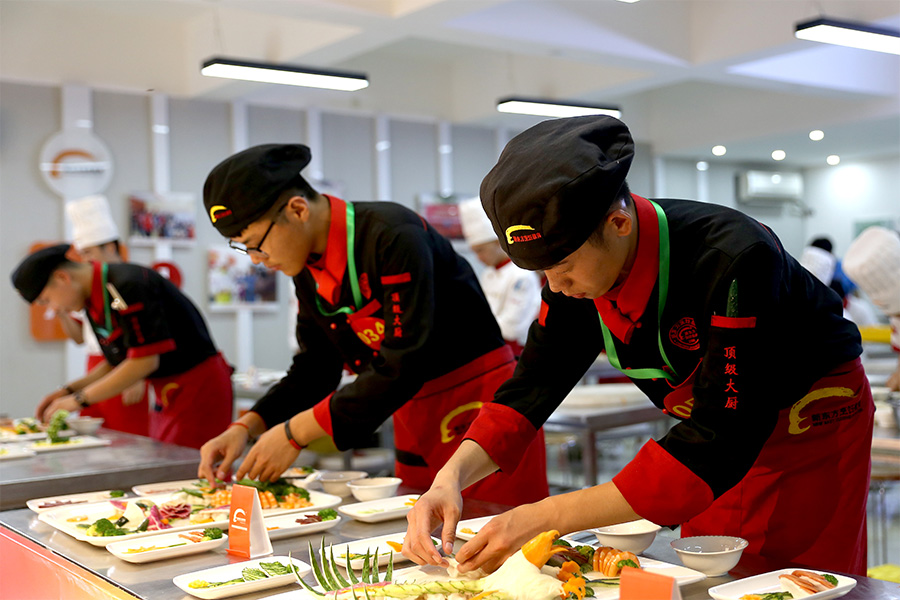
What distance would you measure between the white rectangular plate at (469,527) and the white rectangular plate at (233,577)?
11.3 inches

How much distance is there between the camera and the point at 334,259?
2.19 m

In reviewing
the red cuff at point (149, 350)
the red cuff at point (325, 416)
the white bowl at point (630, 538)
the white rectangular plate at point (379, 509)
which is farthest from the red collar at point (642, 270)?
the red cuff at point (149, 350)

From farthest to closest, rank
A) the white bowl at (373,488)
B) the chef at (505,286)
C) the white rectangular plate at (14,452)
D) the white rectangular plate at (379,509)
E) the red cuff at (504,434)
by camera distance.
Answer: the chef at (505,286) < the white rectangular plate at (14,452) < the white bowl at (373,488) < the white rectangular plate at (379,509) < the red cuff at (504,434)

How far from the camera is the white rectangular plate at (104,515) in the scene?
1.70 metres

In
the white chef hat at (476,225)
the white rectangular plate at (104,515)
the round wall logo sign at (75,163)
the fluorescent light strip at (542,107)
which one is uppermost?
the fluorescent light strip at (542,107)

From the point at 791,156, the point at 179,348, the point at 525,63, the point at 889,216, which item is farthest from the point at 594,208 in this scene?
the point at 889,216

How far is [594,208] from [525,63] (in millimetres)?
7404

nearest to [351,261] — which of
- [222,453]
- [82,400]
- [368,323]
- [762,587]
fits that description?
[368,323]

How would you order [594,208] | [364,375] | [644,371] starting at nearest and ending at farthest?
[594,208] < [644,371] < [364,375]

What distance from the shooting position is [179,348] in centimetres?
359

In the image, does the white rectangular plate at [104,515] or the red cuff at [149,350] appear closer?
the white rectangular plate at [104,515]

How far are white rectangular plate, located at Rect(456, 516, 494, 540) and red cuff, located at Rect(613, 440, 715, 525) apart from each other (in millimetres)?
336

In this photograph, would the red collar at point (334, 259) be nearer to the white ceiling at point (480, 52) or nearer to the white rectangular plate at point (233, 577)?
the white rectangular plate at point (233, 577)

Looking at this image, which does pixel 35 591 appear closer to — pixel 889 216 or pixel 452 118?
pixel 452 118
